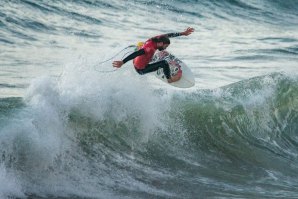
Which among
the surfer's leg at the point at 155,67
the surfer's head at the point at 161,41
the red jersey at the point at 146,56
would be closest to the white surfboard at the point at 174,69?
the surfer's leg at the point at 155,67

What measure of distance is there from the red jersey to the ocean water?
42.1 inches

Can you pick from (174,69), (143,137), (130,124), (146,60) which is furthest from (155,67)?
(143,137)

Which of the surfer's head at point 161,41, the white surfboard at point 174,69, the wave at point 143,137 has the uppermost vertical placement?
the surfer's head at point 161,41

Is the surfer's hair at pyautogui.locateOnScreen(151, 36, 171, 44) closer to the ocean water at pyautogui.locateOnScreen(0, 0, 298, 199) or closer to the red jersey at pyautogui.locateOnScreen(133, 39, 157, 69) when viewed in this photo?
the red jersey at pyautogui.locateOnScreen(133, 39, 157, 69)

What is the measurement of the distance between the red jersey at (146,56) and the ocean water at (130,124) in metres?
1.07

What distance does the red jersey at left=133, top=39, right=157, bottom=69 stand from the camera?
11625 millimetres

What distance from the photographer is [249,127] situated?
14516 millimetres

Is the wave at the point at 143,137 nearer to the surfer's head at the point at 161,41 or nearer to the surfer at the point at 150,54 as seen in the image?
the surfer at the point at 150,54

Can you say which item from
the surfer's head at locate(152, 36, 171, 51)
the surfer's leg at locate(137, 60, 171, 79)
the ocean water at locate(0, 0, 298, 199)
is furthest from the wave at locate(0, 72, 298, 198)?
the surfer's head at locate(152, 36, 171, 51)

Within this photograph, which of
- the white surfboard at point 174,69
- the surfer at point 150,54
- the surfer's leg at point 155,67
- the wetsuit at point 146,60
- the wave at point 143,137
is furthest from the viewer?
the white surfboard at point 174,69

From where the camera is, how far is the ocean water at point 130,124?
1024 centimetres

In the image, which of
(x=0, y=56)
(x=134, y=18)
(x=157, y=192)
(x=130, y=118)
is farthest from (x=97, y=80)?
(x=134, y=18)

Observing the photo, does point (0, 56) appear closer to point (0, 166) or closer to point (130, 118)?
point (130, 118)

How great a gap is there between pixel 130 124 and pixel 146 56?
1.68 meters
